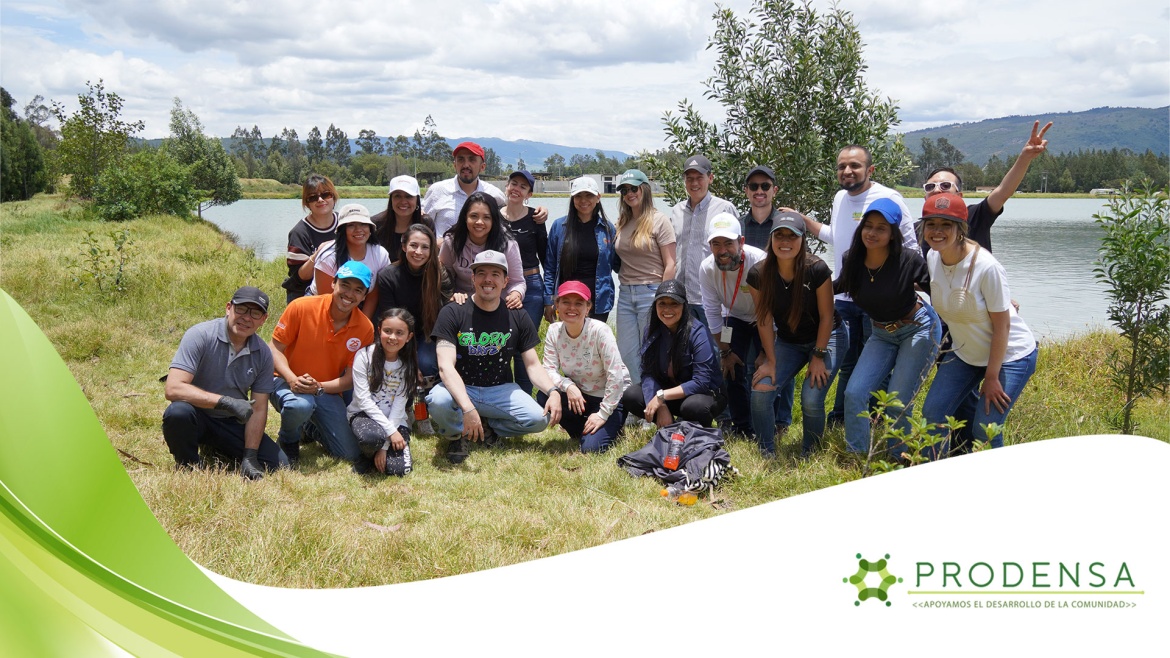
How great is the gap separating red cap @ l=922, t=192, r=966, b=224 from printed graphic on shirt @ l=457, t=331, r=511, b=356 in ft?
10.5

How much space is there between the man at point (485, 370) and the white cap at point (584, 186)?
93cm

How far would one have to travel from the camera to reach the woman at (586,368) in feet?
19.6

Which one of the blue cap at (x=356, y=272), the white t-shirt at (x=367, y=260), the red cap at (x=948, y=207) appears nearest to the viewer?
the red cap at (x=948, y=207)

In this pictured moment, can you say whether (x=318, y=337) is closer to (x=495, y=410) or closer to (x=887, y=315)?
(x=495, y=410)

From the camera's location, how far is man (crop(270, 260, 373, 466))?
5664 mm

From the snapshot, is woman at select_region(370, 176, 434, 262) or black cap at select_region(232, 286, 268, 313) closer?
black cap at select_region(232, 286, 268, 313)

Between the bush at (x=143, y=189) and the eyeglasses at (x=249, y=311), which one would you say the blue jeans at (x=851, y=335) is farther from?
the bush at (x=143, y=189)

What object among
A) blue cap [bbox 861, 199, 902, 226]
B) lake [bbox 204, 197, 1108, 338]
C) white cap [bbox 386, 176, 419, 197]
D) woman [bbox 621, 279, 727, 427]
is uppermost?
white cap [bbox 386, 176, 419, 197]

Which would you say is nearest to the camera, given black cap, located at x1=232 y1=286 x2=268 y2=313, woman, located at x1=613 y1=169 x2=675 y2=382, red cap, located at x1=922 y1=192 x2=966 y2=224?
red cap, located at x1=922 y1=192 x2=966 y2=224

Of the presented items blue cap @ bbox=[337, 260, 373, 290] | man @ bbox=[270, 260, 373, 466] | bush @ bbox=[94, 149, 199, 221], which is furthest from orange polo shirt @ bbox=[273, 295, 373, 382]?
bush @ bbox=[94, 149, 199, 221]

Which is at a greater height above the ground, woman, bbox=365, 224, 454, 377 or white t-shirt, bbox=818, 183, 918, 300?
white t-shirt, bbox=818, 183, 918, 300

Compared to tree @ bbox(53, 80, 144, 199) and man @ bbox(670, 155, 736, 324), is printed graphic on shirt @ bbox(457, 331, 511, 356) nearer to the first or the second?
man @ bbox(670, 155, 736, 324)

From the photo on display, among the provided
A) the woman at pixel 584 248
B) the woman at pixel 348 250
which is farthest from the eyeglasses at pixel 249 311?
the woman at pixel 584 248

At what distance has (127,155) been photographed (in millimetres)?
27844
